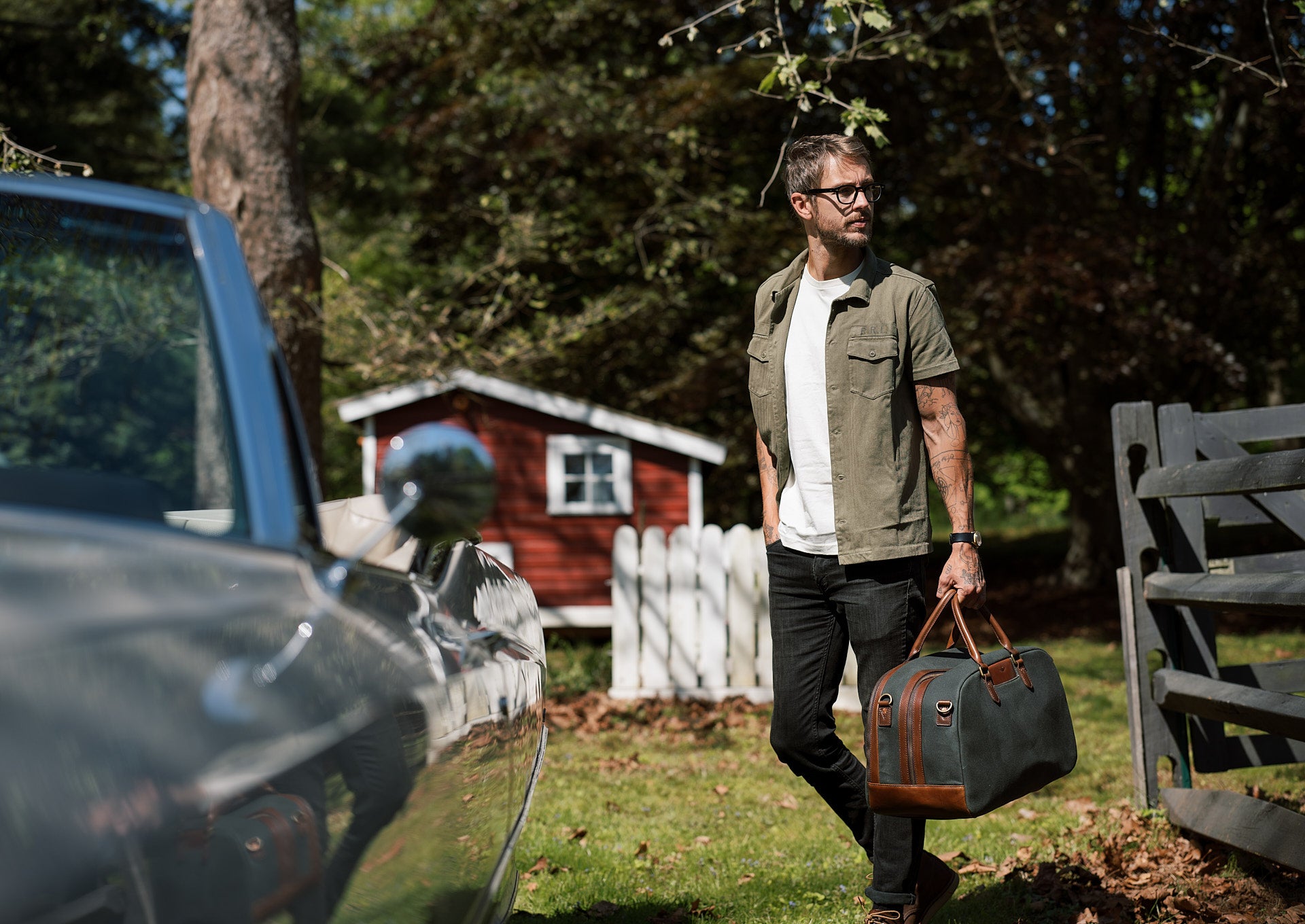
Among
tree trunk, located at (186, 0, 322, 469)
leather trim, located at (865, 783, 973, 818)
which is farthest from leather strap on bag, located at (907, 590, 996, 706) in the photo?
tree trunk, located at (186, 0, 322, 469)

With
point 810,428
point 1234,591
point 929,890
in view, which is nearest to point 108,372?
point 810,428

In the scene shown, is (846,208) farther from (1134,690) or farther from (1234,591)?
(1134,690)

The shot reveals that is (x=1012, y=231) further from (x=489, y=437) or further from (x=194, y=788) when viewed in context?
(x=194, y=788)

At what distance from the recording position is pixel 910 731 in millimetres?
2793

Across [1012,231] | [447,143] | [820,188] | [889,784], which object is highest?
[447,143]

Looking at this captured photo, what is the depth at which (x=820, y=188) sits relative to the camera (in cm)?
318

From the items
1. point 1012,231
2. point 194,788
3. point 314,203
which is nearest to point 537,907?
point 194,788

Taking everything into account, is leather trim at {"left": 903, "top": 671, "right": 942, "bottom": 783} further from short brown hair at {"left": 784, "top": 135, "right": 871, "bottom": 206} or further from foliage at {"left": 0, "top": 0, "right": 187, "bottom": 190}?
foliage at {"left": 0, "top": 0, "right": 187, "bottom": 190}

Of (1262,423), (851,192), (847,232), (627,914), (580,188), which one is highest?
(580,188)

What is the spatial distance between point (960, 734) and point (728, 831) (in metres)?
2.60

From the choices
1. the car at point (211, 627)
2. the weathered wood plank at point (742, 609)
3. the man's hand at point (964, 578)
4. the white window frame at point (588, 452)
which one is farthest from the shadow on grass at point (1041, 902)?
the white window frame at point (588, 452)

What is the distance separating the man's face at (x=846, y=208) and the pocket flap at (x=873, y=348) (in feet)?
0.90

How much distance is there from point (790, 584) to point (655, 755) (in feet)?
13.7

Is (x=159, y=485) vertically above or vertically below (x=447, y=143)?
below
